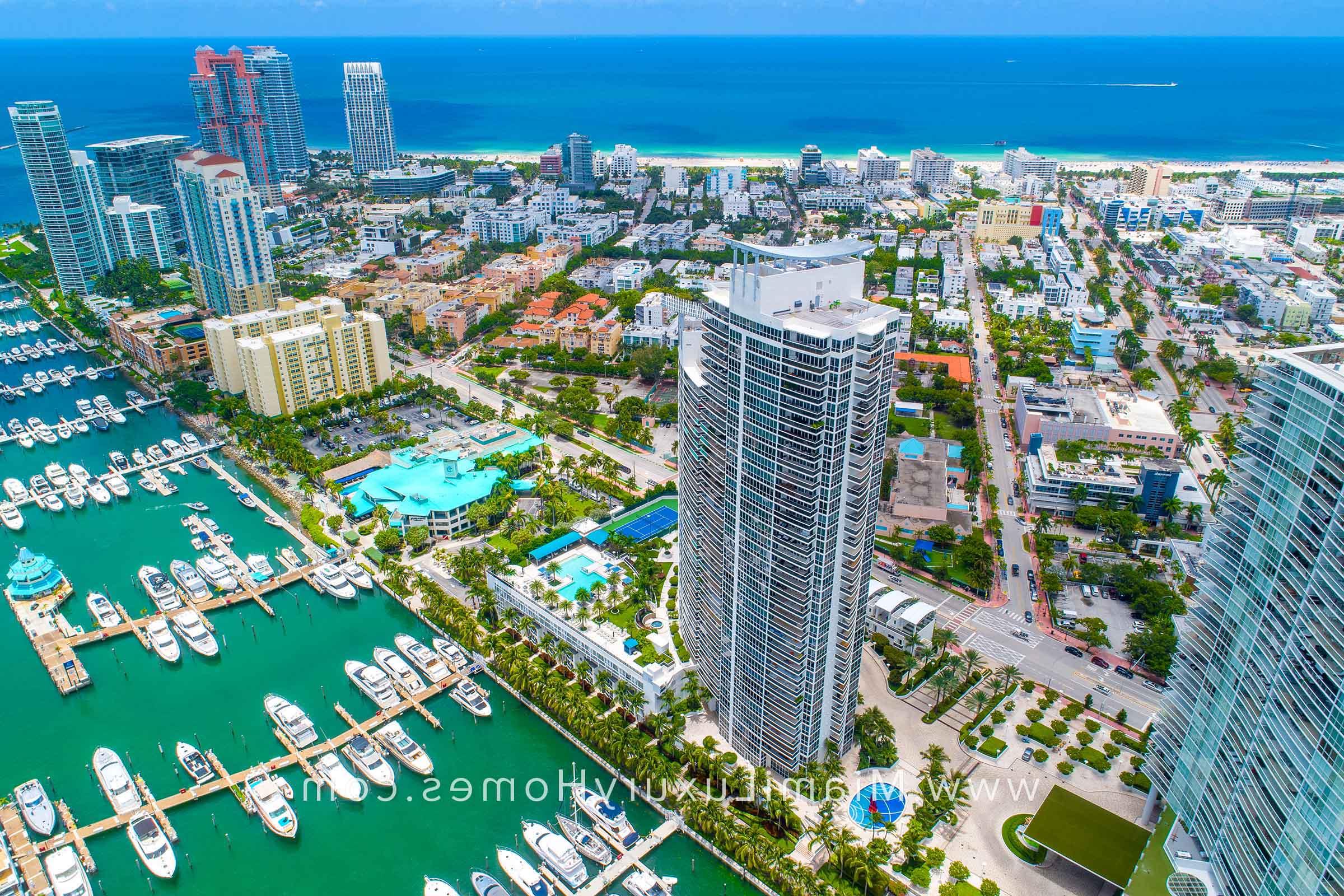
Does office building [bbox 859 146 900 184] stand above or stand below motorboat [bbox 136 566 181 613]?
above

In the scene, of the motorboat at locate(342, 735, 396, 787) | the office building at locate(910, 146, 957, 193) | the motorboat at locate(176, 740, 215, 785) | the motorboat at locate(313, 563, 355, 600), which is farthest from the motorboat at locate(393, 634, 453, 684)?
the office building at locate(910, 146, 957, 193)

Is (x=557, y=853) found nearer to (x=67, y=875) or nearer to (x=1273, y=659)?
(x=67, y=875)

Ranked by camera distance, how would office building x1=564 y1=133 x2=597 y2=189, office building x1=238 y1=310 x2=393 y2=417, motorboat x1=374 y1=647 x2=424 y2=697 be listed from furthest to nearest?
1. office building x1=564 y1=133 x2=597 y2=189
2. office building x1=238 y1=310 x2=393 y2=417
3. motorboat x1=374 y1=647 x2=424 y2=697

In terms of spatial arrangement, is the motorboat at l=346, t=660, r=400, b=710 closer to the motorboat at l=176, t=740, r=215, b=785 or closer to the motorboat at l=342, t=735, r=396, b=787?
the motorboat at l=342, t=735, r=396, b=787

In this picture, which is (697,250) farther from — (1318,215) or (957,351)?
(1318,215)

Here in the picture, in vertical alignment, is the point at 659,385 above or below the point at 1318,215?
below

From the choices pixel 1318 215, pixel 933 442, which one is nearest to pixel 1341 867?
pixel 933 442

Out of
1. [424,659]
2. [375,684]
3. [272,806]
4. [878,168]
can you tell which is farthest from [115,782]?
[878,168]
